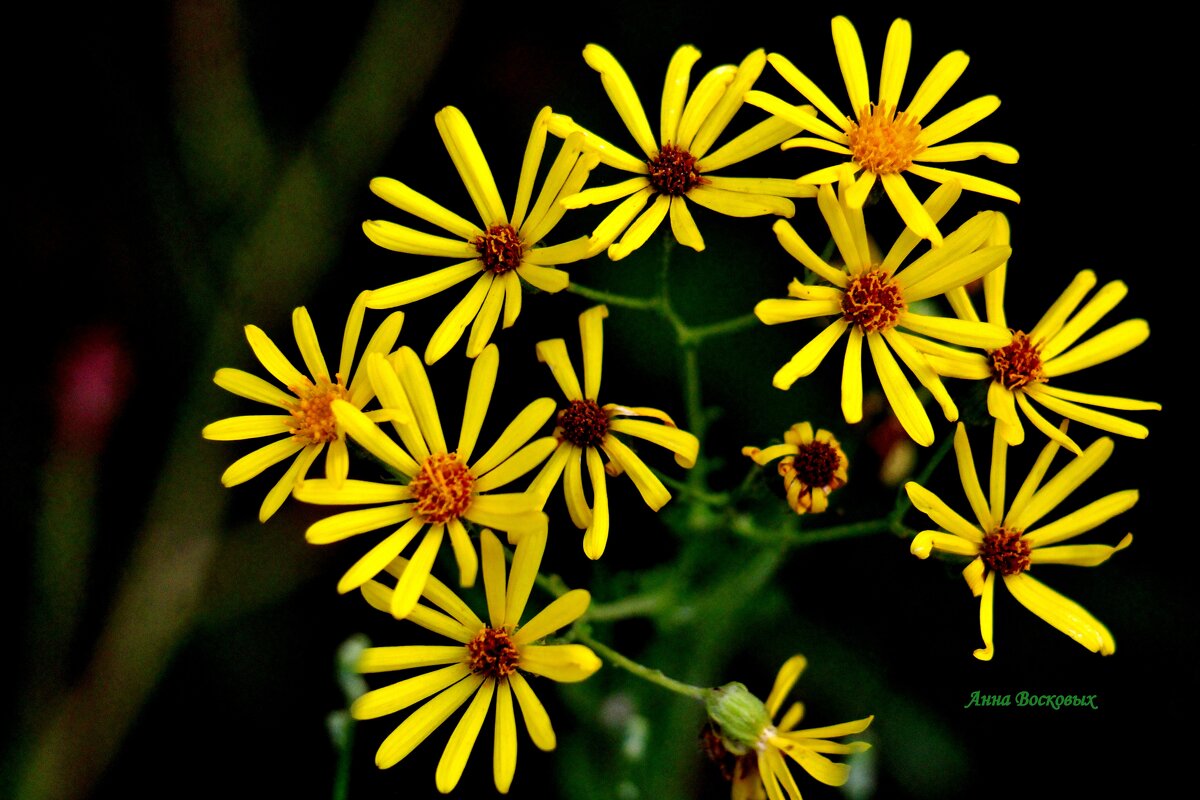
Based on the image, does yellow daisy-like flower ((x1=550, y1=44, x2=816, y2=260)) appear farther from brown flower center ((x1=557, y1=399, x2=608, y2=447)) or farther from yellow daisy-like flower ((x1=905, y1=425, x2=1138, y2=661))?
yellow daisy-like flower ((x1=905, y1=425, x2=1138, y2=661))

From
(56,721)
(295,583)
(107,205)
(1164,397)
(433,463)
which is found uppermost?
(107,205)

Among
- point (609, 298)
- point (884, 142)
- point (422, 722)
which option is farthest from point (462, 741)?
point (884, 142)

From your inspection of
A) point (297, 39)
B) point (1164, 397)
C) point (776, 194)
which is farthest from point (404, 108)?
point (1164, 397)

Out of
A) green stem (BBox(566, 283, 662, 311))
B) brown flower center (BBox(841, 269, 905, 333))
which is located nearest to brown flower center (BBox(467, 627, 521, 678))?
green stem (BBox(566, 283, 662, 311))

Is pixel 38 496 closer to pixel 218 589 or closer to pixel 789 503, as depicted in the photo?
pixel 218 589

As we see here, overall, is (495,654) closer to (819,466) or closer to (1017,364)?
(819,466)

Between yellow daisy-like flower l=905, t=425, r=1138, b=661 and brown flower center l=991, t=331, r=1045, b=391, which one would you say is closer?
yellow daisy-like flower l=905, t=425, r=1138, b=661

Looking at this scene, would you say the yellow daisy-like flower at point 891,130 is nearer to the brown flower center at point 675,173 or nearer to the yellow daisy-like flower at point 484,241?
the brown flower center at point 675,173
